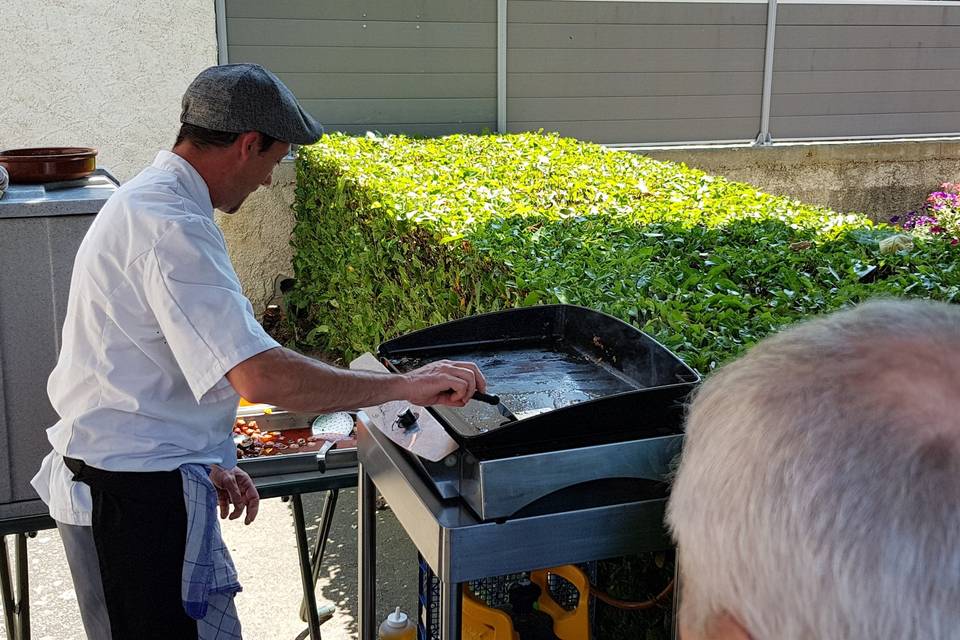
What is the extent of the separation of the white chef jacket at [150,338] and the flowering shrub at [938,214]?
5.76 metres

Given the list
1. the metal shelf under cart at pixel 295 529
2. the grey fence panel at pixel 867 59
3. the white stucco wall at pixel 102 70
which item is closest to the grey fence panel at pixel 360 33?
the white stucco wall at pixel 102 70

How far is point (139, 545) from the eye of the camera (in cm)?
229

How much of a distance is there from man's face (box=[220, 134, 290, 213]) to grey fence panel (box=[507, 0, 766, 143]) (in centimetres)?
594

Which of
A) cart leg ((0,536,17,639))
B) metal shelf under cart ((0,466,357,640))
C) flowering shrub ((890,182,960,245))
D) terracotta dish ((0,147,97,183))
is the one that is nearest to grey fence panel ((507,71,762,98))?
flowering shrub ((890,182,960,245))

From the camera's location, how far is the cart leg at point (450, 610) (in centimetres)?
191

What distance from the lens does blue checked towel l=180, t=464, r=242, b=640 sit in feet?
7.52

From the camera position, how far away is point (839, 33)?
30.1 ft

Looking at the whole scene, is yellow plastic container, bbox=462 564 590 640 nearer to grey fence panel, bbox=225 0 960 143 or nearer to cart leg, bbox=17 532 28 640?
cart leg, bbox=17 532 28 640

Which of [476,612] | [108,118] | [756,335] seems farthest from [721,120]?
[476,612]

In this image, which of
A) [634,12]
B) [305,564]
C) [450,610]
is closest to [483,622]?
[450,610]

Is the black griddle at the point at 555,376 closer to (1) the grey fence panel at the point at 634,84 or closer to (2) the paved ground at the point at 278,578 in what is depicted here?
(2) the paved ground at the point at 278,578

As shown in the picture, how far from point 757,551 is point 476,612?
150cm

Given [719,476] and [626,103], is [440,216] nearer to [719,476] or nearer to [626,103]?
[719,476]

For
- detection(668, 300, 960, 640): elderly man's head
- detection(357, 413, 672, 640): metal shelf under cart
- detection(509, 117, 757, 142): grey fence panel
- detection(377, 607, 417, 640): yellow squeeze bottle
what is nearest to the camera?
detection(668, 300, 960, 640): elderly man's head
